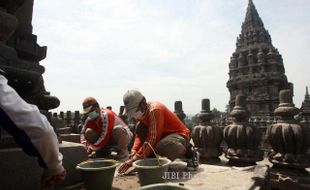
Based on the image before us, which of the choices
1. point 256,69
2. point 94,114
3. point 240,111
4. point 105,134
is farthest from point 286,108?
point 256,69

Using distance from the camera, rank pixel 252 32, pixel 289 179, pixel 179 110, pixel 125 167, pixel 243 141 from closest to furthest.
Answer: pixel 125 167
pixel 289 179
pixel 243 141
pixel 179 110
pixel 252 32

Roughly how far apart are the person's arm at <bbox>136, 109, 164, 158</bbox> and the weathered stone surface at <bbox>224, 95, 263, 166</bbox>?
6.10 feet

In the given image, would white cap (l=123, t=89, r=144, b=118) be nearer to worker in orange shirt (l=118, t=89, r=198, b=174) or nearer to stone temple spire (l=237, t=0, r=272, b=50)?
worker in orange shirt (l=118, t=89, r=198, b=174)

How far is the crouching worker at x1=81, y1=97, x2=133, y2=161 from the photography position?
4309 mm

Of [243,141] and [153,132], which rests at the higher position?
[153,132]

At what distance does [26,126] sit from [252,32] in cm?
2845

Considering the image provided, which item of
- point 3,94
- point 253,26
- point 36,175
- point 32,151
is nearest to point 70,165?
point 36,175

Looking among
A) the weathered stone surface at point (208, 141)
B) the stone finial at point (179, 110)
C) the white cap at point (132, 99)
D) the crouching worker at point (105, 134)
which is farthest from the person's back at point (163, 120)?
the stone finial at point (179, 110)

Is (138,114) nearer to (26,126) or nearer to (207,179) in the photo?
(207,179)

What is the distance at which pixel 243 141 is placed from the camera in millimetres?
4430

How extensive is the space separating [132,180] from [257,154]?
2.55 m

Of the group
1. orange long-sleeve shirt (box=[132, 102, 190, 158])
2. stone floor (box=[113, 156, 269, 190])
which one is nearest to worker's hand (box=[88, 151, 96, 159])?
orange long-sleeve shirt (box=[132, 102, 190, 158])

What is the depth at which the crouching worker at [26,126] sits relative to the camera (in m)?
1.33

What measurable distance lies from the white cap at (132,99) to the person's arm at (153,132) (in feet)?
0.76
